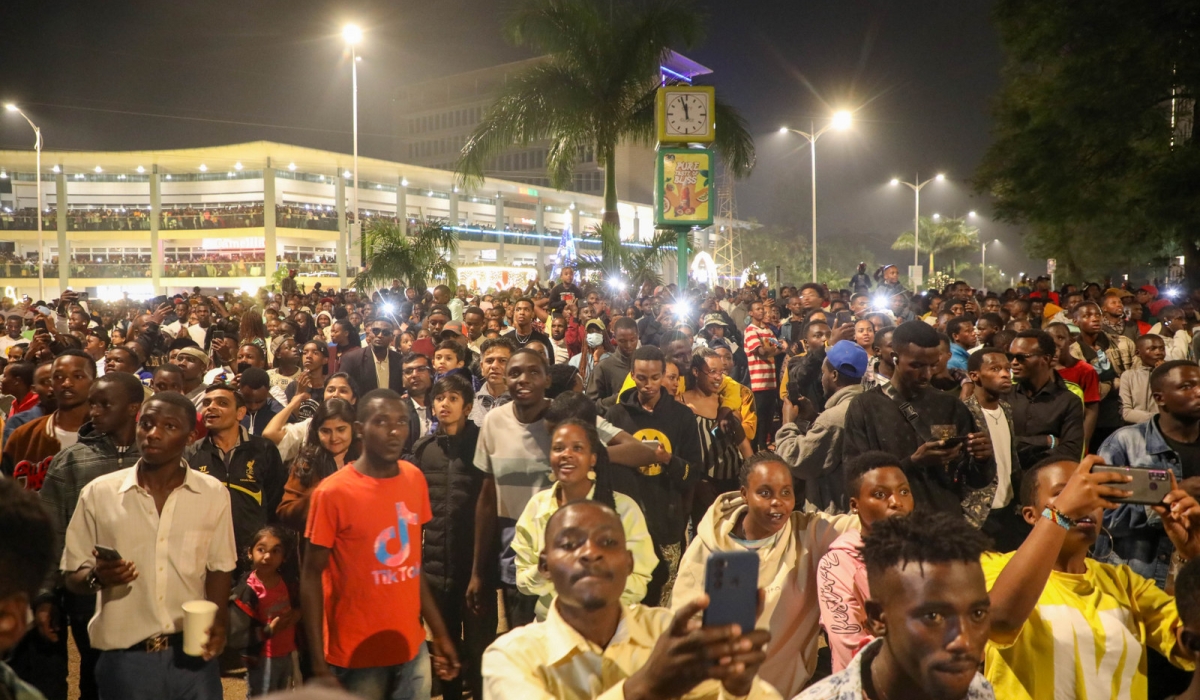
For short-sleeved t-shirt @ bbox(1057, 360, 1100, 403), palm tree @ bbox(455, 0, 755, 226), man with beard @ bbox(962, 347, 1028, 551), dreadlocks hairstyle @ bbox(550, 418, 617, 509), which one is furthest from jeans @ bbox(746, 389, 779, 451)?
palm tree @ bbox(455, 0, 755, 226)

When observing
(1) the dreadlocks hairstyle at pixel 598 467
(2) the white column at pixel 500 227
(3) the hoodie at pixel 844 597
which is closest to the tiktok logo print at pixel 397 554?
(1) the dreadlocks hairstyle at pixel 598 467

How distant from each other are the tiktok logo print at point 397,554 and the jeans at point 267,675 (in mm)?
1017

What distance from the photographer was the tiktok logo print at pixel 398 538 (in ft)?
12.6

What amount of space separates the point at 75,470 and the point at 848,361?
4.83 meters

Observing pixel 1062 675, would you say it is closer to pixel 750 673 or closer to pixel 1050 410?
pixel 750 673

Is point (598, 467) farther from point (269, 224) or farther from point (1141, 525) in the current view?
point (269, 224)

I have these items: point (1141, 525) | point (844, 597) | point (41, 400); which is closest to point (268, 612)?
point (41, 400)

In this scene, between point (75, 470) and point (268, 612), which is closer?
point (75, 470)

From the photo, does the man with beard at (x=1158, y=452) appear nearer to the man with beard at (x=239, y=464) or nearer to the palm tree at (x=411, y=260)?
the man with beard at (x=239, y=464)

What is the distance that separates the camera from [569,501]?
3.74 metres

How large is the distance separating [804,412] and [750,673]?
16.5 ft

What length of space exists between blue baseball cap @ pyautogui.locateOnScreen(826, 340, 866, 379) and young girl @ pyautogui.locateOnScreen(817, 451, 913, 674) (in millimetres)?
2556

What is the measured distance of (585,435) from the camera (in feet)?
13.6

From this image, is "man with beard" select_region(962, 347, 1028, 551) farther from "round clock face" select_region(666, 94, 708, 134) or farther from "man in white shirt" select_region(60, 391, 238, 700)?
"round clock face" select_region(666, 94, 708, 134)
